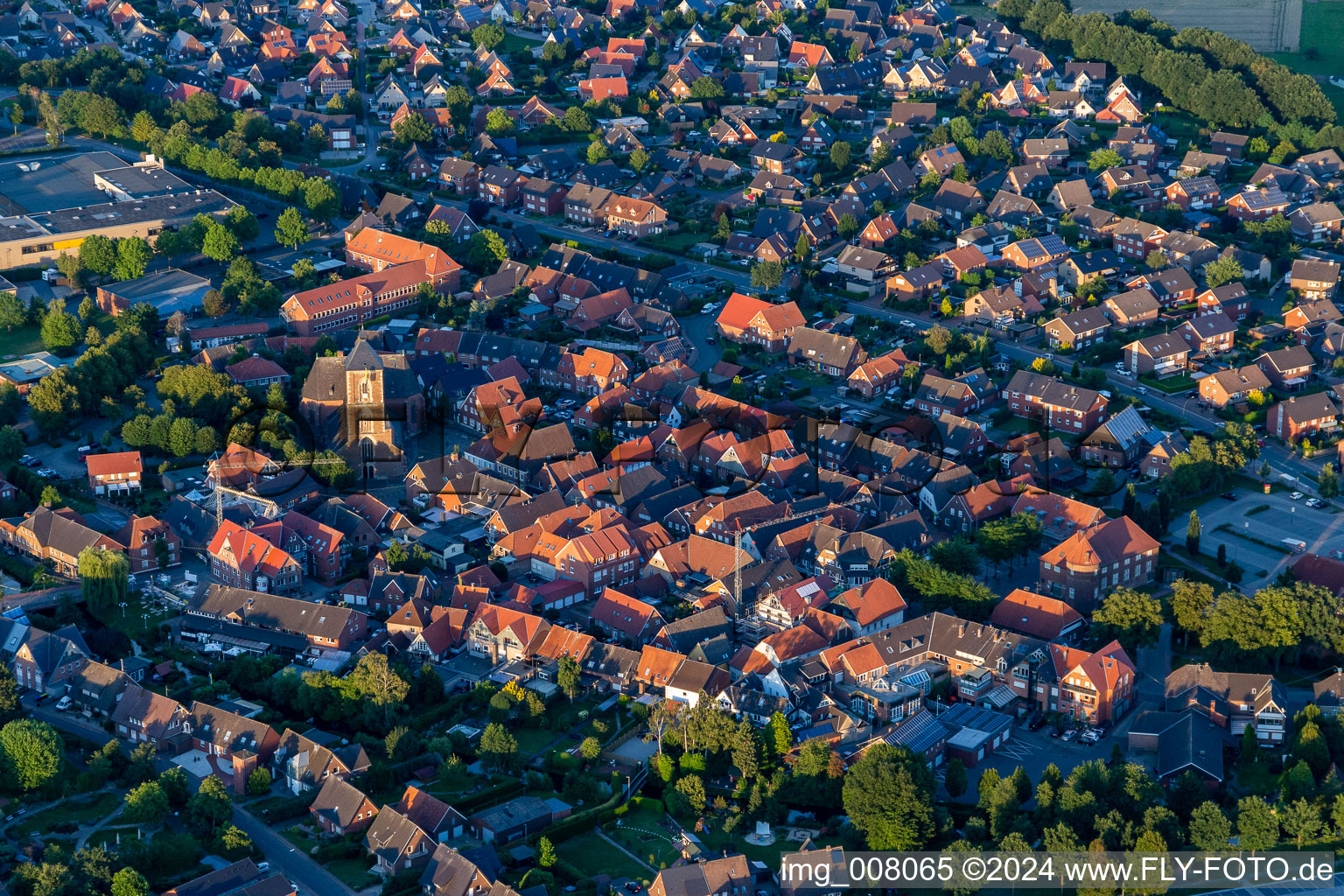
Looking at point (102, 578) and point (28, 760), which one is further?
point (102, 578)

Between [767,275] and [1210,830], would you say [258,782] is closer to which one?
[1210,830]

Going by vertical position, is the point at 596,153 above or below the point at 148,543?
above

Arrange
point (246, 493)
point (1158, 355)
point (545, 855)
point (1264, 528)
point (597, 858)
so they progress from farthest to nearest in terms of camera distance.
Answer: point (1158, 355)
point (246, 493)
point (1264, 528)
point (597, 858)
point (545, 855)

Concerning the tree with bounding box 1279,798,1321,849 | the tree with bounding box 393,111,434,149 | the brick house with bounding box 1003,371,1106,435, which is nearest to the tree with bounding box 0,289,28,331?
the tree with bounding box 393,111,434,149

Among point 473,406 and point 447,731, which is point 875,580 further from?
point 473,406

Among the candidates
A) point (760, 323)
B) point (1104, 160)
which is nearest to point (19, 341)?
point (760, 323)

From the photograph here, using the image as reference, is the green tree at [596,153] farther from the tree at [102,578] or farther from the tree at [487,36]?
the tree at [102,578]
